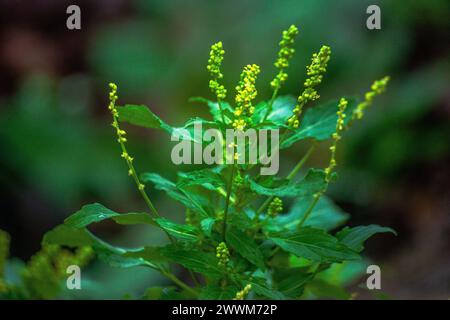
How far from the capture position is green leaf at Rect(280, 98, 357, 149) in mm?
1069

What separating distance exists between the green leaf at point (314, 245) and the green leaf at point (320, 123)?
0.15 m

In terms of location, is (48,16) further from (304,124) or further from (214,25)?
(304,124)

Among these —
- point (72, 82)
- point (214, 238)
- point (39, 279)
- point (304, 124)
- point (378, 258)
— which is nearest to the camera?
point (214, 238)

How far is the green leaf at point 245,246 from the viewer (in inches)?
36.6

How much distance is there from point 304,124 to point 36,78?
267 centimetres

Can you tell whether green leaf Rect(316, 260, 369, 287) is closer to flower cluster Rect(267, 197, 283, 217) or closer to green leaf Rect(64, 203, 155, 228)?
flower cluster Rect(267, 197, 283, 217)

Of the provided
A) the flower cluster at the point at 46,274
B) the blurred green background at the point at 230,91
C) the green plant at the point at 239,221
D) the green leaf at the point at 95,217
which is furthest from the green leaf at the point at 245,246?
the blurred green background at the point at 230,91

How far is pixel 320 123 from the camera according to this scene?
1112mm

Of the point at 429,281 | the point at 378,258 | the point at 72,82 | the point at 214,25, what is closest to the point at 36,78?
the point at 72,82

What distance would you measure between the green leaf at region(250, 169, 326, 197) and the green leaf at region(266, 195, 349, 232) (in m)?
0.16

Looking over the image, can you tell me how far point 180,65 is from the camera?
3.38m

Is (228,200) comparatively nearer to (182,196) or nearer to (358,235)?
(182,196)

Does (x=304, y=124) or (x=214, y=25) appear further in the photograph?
(x=214, y=25)
